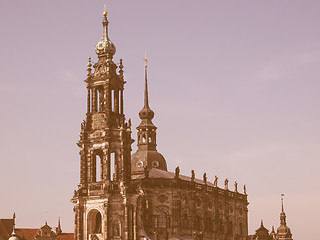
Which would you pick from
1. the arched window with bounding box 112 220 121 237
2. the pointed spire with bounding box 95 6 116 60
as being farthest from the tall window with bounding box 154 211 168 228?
the pointed spire with bounding box 95 6 116 60

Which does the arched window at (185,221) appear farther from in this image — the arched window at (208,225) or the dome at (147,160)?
the dome at (147,160)

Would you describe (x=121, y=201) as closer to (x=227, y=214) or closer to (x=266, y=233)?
(x=227, y=214)

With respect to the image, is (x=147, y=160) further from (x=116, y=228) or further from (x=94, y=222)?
(x=116, y=228)

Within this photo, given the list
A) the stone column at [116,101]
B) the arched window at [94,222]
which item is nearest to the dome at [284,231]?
the arched window at [94,222]

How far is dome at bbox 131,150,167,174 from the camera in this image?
83.3 metres

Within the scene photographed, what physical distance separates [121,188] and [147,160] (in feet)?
53.5

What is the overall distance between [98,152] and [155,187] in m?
9.50

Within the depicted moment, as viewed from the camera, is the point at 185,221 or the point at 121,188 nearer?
the point at 121,188

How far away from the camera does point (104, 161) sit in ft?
226

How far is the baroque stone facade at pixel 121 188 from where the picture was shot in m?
67.4

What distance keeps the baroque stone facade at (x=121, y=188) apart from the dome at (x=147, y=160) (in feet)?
0.42

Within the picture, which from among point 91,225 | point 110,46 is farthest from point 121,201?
point 110,46

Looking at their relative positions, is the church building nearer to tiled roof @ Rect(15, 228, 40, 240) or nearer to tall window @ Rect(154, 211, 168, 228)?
tall window @ Rect(154, 211, 168, 228)

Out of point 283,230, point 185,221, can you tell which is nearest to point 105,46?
point 185,221
